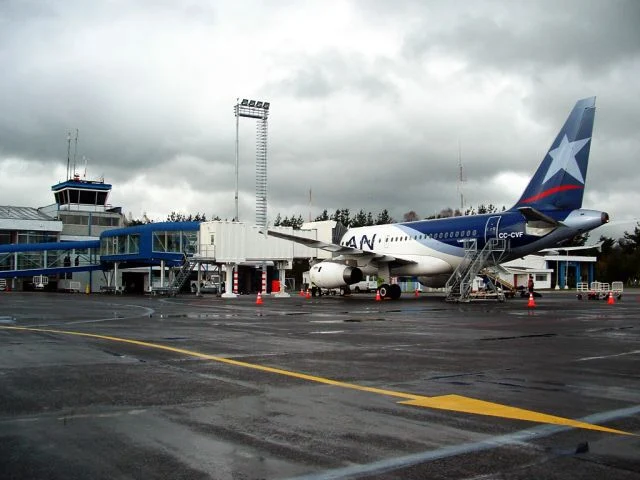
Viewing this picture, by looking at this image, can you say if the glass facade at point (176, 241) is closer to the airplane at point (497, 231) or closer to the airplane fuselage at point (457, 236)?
the airplane fuselage at point (457, 236)

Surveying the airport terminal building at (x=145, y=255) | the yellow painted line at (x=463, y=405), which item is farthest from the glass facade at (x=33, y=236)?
the yellow painted line at (x=463, y=405)

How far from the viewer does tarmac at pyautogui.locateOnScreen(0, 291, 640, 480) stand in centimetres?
482

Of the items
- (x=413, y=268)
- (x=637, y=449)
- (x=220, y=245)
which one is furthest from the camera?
(x=220, y=245)

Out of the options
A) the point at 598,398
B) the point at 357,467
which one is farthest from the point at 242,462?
the point at 598,398

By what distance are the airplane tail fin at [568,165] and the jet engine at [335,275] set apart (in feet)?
39.3

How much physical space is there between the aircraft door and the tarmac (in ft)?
66.3

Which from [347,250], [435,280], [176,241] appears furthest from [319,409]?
[176,241]

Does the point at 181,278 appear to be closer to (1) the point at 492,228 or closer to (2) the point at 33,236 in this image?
(1) the point at 492,228

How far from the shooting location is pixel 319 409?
6.82 metres

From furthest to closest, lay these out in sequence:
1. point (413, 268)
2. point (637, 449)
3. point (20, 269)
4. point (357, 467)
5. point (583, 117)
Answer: point (20, 269) → point (413, 268) → point (583, 117) → point (637, 449) → point (357, 467)

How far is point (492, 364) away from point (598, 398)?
3008mm

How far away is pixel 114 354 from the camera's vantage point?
1150cm

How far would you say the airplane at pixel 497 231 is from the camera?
30.3 metres

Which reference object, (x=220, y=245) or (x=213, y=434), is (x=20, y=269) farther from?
(x=213, y=434)
